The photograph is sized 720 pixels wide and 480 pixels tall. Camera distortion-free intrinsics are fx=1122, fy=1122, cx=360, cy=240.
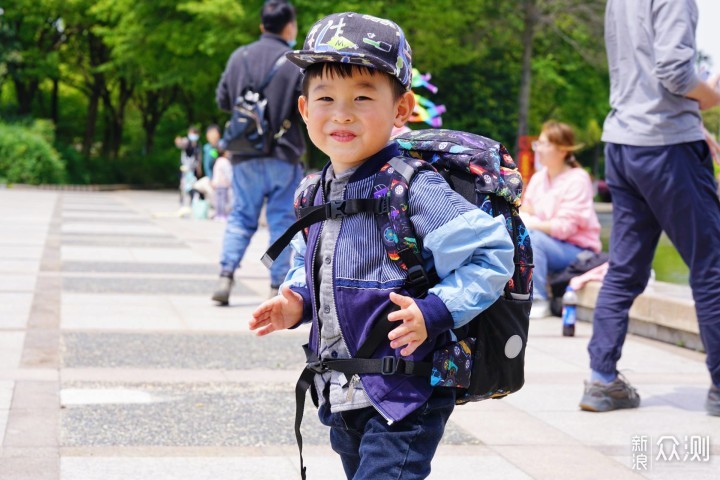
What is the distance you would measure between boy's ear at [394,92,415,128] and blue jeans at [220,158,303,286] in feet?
17.4

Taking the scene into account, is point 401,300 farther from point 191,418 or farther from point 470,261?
point 191,418

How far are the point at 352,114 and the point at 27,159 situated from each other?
117ft

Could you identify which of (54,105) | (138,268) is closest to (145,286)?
(138,268)

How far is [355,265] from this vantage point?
2.64m

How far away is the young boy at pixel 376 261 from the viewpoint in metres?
2.52

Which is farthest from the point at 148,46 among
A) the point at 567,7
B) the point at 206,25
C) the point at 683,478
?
the point at 683,478

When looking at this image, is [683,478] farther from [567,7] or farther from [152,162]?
[152,162]

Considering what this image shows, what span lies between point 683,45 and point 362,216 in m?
2.51

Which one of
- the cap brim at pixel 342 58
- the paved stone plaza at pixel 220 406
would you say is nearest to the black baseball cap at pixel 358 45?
the cap brim at pixel 342 58

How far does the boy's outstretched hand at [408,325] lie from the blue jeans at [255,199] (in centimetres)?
557

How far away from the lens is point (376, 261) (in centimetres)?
262

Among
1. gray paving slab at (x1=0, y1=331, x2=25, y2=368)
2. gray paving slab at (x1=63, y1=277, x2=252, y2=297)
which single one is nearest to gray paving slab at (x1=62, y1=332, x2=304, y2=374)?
gray paving slab at (x1=0, y1=331, x2=25, y2=368)

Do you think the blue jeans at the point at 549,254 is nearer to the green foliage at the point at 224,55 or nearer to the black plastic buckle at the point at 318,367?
the black plastic buckle at the point at 318,367

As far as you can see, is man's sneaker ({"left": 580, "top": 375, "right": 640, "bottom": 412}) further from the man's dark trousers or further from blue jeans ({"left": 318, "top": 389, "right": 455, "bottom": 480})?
blue jeans ({"left": 318, "top": 389, "right": 455, "bottom": 480})
